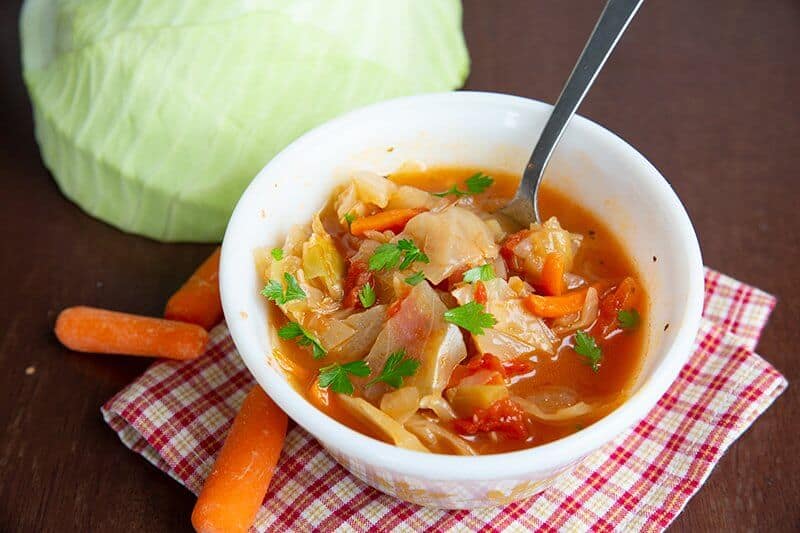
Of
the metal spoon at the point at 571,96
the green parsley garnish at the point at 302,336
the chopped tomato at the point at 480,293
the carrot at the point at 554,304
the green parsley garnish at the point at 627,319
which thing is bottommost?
the green parsley garnish at the point at 302,336

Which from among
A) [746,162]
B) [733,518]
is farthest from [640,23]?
[733,518]

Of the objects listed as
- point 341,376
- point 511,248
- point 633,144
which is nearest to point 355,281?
point 341,376

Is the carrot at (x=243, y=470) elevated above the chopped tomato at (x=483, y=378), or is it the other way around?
the chopped tomato at (x=483, y=378)

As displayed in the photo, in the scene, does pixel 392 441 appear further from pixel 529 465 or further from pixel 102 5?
pixel 102 5

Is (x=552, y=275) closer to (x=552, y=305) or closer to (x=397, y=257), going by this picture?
(x=552, y=305)

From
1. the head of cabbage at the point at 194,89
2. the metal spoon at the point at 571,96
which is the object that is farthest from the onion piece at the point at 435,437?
the head of cabbage at the point at 194,89

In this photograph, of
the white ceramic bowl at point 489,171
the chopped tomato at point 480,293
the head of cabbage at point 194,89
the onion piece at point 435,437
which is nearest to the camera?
the white ceramic bowl at point 489,171

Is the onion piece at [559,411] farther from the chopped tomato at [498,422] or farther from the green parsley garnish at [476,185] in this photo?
the green parsley garnish at [476,185]
